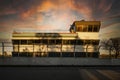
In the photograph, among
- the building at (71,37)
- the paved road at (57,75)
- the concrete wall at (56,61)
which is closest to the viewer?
the paved road at (57,75)

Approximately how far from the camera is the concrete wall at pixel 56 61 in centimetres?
1638

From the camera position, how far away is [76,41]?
36031mm

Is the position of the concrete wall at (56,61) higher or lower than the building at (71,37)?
lower

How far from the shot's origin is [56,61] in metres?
16.7

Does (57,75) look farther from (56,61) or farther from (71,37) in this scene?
(71,37)

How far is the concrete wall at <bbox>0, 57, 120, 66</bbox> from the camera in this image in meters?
16.4

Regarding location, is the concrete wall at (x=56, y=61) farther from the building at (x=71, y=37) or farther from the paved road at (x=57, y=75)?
the building at (x=71, y=37)

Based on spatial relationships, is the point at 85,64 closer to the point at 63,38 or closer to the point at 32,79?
the point at 32,79

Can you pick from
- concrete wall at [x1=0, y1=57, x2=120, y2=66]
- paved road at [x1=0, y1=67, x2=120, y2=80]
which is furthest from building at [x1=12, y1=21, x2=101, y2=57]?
paved road at [x1=0, y1=67, x2=120, y2=80]

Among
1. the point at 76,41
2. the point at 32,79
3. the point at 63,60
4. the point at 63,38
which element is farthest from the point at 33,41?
the point at 32,79

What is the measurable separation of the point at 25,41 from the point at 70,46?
28.9ft

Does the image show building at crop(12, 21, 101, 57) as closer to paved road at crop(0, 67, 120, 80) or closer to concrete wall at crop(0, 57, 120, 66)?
concrete wall at crop(0, 57, 120, 66)

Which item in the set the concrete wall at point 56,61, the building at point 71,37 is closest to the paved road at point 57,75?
the concrete wall at point 56,61

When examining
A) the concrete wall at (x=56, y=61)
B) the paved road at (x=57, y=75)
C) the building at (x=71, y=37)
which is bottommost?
the paved road at (x=57, y=75)
